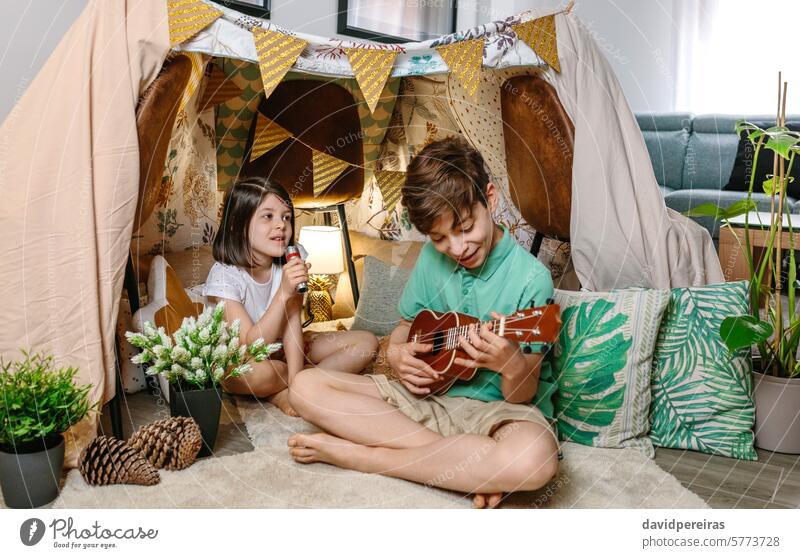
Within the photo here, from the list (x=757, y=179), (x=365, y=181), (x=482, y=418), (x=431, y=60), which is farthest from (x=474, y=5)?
(x=757, y=179)

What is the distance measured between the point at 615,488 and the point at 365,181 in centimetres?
134

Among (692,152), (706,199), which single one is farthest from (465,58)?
(692,152)

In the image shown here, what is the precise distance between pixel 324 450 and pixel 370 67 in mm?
912

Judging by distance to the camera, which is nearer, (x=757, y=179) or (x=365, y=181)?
(x=365, y=181)

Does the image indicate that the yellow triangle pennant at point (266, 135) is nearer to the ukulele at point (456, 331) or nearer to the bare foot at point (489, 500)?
the ukulele at point (456, 331)

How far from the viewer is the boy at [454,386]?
46.0 inches

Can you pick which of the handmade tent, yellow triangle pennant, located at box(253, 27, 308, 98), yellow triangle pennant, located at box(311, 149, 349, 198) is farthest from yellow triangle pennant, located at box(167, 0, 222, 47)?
yellow triangle pennant, located at box(311, 149, 349, 198)

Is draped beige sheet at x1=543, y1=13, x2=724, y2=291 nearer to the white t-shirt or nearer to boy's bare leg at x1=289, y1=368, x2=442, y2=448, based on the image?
boy's bare leg at x1=289, y1=368, x2=442, y2=448

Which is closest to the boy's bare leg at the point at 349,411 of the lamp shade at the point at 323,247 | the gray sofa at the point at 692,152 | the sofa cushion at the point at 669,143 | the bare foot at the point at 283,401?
the bare foot at the point at 283,401

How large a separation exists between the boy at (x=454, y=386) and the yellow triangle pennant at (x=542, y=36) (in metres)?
0.36

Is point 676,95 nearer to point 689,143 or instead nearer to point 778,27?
point 689,143

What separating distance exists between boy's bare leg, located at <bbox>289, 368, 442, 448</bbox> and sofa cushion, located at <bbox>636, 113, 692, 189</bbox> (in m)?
3.30

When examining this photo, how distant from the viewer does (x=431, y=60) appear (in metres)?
1.64
